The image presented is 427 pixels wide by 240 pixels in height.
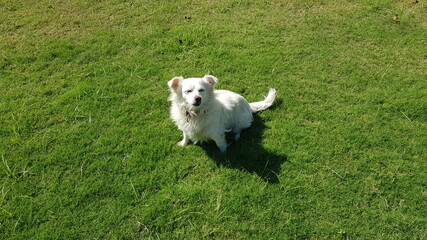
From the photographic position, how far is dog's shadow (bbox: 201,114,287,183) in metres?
3.84

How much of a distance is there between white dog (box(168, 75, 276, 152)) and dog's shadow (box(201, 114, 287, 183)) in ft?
0.40

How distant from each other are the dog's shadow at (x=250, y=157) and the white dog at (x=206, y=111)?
12 cm

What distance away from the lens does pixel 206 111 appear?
3748mm

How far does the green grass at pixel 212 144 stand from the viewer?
338 centimetres

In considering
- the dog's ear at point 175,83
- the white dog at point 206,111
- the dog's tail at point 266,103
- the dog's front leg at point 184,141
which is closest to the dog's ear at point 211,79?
the white dog at point 206,111

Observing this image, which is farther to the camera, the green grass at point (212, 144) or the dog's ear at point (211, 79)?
the dog's ear at point (211, 79)

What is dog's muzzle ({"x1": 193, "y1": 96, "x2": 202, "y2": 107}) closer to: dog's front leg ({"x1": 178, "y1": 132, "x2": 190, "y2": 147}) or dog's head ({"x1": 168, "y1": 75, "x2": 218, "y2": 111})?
dog's head ({"x1": 168, "y1": 75, "x2": 218, "y2": 111})

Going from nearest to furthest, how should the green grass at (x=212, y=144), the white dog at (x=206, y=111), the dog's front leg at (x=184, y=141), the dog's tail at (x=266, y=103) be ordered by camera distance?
the green grass at (x=212, y=144), the white dog at (x=206, y=111), the dog's front leg at (x=184, y=141), the dog's tail at (x=266, y=103)

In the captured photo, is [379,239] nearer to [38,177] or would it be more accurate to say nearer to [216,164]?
[216,164]

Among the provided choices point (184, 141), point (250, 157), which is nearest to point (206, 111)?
point (184, 141)

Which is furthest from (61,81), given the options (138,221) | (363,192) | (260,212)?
(363,192)

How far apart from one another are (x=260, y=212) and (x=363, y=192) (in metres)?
1.29

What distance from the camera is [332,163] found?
393cm

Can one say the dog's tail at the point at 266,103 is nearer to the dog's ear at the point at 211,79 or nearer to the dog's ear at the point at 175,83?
the dog's ear at the point at 211,79
